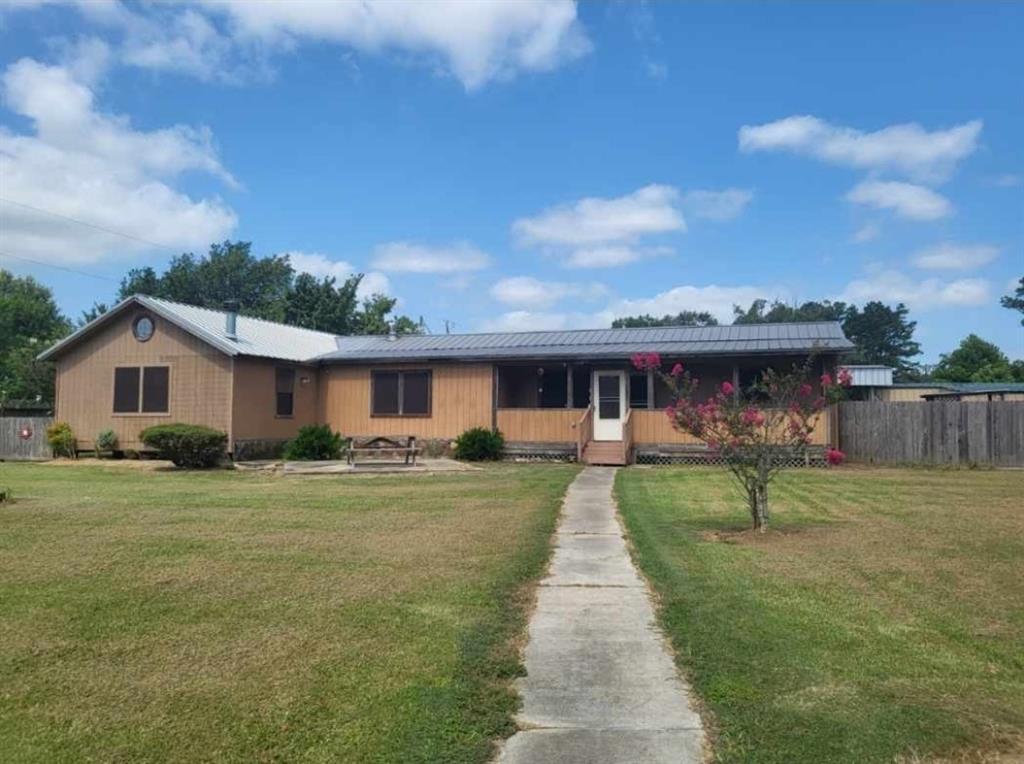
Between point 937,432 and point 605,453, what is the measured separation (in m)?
8.06

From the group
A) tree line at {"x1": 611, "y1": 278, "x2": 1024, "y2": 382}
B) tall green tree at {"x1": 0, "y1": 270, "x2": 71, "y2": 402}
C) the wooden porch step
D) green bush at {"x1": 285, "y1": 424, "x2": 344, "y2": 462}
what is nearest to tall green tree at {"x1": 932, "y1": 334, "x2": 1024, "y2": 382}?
tree line at {"x1": 611, "y1": 278, "x2": 1024, "y2": 382}

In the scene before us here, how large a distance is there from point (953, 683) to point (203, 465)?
18.3 metres

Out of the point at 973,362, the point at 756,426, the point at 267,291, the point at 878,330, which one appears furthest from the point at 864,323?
the point at 756,426

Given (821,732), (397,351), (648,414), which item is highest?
(397,351)

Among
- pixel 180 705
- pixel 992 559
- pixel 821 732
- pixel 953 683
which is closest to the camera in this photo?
pixel 821 732

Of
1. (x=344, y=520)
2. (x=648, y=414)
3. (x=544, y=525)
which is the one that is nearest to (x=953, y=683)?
(x=544, y=525)

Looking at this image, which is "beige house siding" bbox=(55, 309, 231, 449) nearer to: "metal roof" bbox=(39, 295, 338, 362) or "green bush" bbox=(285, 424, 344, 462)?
"metal roof" bbox=(39, 295, 338, 362)

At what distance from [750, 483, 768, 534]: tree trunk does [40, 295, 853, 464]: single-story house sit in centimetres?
1065

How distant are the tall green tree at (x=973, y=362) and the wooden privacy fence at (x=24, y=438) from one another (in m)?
48.7

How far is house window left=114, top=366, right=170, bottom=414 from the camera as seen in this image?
853 inches

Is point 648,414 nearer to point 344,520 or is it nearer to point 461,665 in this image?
point 344,520

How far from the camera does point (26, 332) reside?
2327 inches

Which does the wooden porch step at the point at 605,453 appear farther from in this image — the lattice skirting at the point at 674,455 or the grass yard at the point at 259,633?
the grass yard at the point at 259,633

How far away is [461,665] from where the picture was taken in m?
4.50
